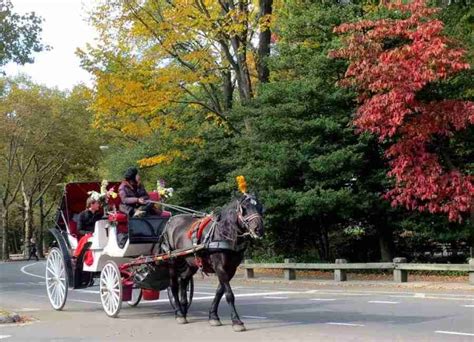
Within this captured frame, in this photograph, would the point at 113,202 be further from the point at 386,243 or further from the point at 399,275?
the point at 386,243

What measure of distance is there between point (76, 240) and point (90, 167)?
1787 inches

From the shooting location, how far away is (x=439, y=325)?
10445 mm

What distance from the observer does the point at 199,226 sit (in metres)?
10.9

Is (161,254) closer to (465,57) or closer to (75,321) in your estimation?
(75,321)

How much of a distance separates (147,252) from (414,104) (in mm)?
10015

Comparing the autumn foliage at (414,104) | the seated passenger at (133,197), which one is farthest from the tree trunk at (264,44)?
the seated passenger at (133,197)

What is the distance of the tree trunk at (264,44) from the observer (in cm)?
2681

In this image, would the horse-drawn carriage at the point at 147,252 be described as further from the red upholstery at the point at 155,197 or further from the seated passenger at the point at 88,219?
the red upholstery at the point at 155,197

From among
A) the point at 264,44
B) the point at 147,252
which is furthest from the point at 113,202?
the point at 264,44

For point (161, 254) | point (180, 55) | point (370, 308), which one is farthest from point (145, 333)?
point (180, 55)

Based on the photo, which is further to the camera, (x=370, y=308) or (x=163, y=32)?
(x=163, y=32)

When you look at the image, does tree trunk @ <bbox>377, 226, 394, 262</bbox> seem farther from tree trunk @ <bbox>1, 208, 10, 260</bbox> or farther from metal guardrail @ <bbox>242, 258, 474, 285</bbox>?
tree trunk @ <bbox>1, 208, 10, 260</bbox>

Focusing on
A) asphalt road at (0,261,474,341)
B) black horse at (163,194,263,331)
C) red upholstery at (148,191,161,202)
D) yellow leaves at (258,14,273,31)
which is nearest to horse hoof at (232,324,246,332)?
black horse at (163,194,263,331)

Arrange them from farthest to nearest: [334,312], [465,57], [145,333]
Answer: [465,57] → [334,312] → [145,333]
